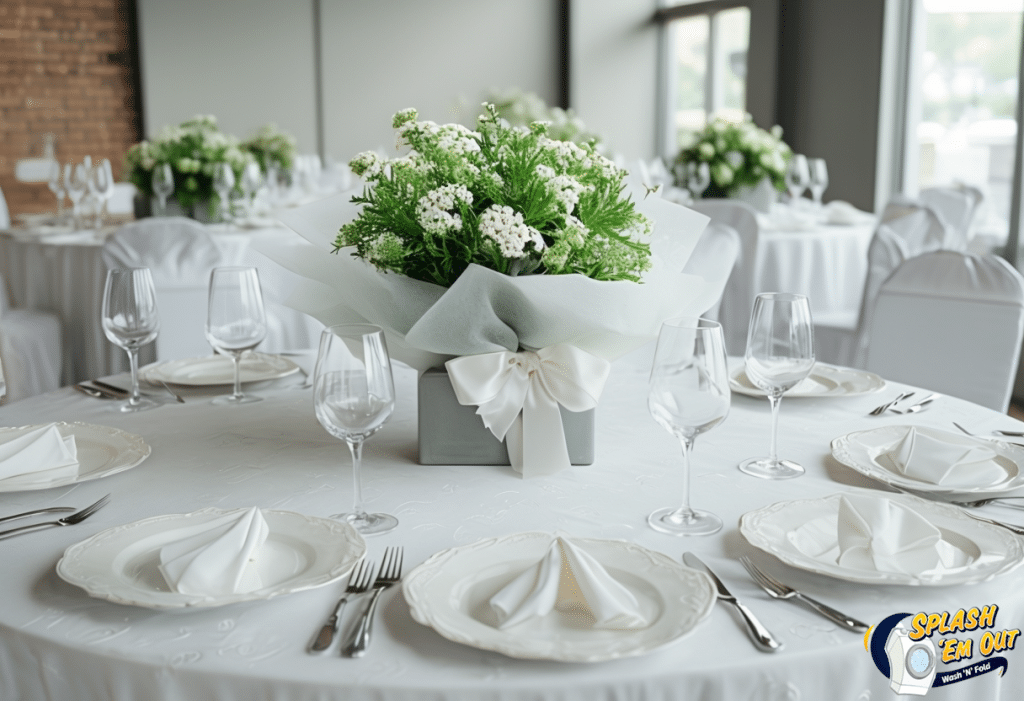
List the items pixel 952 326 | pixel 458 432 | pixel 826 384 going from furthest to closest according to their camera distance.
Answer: pixel 952 326, pixel 826 384, pixel 458 432

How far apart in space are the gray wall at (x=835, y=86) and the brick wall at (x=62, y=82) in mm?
5464

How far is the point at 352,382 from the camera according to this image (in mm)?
1040

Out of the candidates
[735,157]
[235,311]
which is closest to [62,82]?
[735,157]

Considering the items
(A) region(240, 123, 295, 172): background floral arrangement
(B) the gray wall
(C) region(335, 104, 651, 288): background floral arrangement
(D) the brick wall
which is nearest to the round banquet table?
(C) region(335, 104, 651, 288): background floral arrangement

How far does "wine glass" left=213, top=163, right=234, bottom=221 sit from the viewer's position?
413cm

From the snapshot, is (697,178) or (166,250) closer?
(166,250)

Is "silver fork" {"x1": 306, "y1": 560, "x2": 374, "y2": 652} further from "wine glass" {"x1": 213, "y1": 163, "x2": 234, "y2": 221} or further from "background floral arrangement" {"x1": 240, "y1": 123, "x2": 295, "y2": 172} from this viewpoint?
"background floral arrangement" {"x1": 240, "y1": 123, "x2": 295, "y2": 172}

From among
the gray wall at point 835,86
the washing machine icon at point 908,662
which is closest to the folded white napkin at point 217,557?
the washing machine icon at point 908,662

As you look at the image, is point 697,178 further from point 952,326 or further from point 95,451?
point 95,451

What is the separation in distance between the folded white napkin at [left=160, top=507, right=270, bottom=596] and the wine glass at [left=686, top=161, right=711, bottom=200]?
389 centimetres

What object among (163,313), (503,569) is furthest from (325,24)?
(503,569)

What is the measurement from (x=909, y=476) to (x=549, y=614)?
653 mm

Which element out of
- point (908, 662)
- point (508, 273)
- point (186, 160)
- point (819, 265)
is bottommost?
point (908, 662)

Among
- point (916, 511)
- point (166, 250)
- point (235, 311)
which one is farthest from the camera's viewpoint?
point (166, 250)
